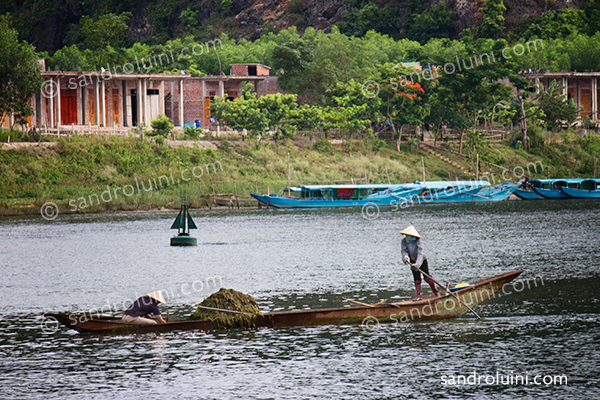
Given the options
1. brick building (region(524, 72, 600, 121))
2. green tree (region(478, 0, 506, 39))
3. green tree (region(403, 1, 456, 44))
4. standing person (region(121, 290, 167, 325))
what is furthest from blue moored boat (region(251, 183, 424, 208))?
green tree (region(403, 1, 456, 44))

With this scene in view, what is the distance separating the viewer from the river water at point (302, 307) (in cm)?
1775

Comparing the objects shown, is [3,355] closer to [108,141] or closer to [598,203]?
[108,141]

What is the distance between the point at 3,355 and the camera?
20.3m

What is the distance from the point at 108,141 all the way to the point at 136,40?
7659 cm

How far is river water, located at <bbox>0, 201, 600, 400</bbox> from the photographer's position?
17.8 m

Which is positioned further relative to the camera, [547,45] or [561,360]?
[547,45]

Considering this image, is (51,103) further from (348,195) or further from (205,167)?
(348,195)

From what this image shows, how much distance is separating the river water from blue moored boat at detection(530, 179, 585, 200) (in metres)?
22.7

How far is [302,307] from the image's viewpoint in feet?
84.9

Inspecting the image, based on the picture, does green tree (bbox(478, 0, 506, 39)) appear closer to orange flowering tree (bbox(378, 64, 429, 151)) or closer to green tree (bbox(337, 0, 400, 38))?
green tree (bbox(337, 0, 400, 38))

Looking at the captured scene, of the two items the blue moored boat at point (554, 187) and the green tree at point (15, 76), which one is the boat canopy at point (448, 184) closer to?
the blue moored boat at point (554, 187)

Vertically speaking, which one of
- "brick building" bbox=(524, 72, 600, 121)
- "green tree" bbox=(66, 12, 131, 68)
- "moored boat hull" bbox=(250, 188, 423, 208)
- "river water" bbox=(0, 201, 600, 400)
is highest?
"green tree" bbox=(66, 12, 131, 68)

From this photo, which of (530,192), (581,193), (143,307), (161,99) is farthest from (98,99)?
(143,307)

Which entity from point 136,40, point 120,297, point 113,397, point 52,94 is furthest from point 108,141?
point 136,40
